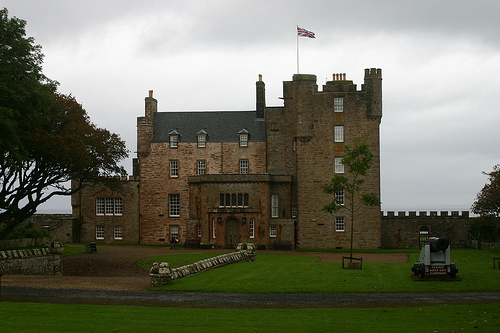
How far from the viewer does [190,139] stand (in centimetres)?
6194

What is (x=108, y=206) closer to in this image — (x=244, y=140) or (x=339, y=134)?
(x=244, y=140)

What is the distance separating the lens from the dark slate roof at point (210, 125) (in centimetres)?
6169

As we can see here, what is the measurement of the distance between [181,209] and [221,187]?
857cm

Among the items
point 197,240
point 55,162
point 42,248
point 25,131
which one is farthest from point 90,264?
point 197,240

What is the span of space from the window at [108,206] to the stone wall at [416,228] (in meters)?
29.1

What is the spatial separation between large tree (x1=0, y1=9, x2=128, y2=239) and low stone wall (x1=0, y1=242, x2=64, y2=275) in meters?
4.46

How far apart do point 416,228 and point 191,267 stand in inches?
1417

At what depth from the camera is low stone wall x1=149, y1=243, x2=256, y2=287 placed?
83.0ft

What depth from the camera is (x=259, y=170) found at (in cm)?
6050

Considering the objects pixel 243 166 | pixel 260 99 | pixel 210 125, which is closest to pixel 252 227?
pixel 243 166

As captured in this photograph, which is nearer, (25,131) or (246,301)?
(246,301)

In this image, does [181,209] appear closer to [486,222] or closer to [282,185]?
[282,185]

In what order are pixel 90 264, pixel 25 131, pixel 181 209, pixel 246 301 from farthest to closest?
pixel 181 209, pixel 90 264, pixel 25 131, pixel 246 301

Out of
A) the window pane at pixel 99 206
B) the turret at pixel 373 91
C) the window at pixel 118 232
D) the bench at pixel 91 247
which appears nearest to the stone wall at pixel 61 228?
the window pane at pixel 99 206
